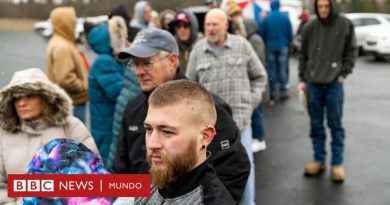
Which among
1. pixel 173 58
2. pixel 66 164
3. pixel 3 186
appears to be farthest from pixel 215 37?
pixel 66 164

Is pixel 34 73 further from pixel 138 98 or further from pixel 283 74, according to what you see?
pixel 283 74

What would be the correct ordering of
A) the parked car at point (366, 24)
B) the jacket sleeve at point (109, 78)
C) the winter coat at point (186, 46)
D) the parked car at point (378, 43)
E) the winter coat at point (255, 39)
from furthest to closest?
the parked car at point (366, 24), the parked car at point (378, 43), the winter coat at point (255, 39), the winter coat at point (186, 46), the jacket sleeve at point (109, 78)

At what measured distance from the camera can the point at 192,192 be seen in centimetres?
146

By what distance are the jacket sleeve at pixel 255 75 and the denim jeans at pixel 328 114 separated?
1.02m

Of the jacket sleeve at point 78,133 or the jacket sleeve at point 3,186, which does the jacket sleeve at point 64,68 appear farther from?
the jacket sleeve at point 3,186

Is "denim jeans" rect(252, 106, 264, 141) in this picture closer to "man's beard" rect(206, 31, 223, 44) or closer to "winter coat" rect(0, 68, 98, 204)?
"man's beard" rect(206, 31, 223, 44)

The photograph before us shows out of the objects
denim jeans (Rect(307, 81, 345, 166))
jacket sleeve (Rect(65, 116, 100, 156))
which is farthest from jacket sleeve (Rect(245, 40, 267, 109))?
jacket sleeve (Rect(65, 116, 100, 156))

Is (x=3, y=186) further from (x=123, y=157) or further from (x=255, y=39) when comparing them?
(x=255, y=39)

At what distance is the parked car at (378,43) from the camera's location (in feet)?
51.3

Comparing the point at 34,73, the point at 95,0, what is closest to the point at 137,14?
the point at 95,0

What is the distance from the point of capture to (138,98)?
9.38 feet

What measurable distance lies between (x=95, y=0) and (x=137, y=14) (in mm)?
1675

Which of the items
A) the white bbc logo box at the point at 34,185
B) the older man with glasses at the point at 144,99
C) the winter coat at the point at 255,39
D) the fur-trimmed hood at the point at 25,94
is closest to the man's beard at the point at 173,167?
the white bbc logo box at the point at 34,185

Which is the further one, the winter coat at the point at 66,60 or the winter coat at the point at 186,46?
the winter coat at the point at 186,46
